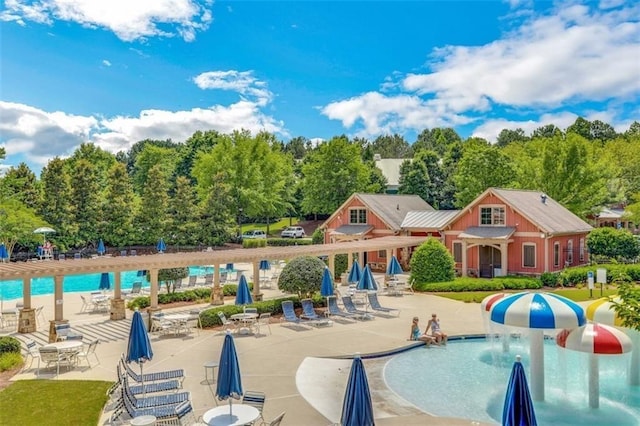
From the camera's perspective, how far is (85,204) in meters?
45.5

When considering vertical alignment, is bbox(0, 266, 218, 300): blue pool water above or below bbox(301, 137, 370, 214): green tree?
below

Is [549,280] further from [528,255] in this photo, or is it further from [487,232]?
[487,232]

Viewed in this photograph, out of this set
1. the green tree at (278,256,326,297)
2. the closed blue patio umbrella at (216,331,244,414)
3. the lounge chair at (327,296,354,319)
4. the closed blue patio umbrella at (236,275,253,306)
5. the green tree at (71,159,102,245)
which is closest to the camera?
the closed blue patio umbrella at (216,331,244,414)

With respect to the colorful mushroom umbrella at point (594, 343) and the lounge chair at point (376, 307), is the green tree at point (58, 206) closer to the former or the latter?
the lounge chair at point (376, 307)

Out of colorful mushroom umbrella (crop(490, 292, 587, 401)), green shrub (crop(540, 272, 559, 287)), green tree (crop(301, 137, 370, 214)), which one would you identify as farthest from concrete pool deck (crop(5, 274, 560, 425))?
green tree (crop(301, 137, 370, 214))

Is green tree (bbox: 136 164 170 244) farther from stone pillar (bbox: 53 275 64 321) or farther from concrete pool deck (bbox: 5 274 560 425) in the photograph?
stone pillar (bbox: 53 275 64 321)

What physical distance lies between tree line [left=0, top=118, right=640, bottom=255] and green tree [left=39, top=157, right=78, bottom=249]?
0.27 feet

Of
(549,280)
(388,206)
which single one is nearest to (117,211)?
(388,206)

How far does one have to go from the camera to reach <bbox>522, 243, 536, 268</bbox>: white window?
30891mm

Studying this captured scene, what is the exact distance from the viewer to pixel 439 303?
2455cm

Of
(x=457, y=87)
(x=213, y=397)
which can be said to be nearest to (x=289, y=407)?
(x=213, y=397)

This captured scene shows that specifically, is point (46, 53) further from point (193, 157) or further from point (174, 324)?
point (193, 157)

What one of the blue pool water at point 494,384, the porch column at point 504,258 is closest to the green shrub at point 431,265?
the porch column at point 504,258

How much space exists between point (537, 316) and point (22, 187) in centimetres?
4611
